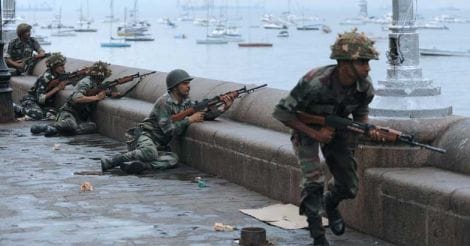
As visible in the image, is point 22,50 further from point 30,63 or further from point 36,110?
point 36,110

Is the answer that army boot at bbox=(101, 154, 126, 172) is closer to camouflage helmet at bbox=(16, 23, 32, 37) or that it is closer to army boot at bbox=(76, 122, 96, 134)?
army boot at bbox=(76, 122, 96, 134)

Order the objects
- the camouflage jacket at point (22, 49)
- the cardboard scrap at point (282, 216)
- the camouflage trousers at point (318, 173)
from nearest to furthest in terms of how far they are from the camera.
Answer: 1. the camouflage trousers at point (318, 173)
2. the cardboard scrap at point (282, 216)
3. the camouflage jacket at point (22, 49)

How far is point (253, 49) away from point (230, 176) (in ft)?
411

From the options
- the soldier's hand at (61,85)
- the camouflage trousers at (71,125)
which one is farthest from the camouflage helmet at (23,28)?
Result: the camouflage trousers at (71,125)

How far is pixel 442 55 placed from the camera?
344ft

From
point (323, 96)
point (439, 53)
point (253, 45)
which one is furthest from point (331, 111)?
point (253, 45)

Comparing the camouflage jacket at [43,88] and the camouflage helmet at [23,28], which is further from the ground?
the camouflage helmet at [23,28]

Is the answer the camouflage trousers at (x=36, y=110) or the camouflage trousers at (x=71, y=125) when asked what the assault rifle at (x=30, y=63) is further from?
the camouflage trousers at (x=71, y=125)

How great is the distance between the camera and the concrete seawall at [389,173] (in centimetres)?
758

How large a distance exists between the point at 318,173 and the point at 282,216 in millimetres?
1345

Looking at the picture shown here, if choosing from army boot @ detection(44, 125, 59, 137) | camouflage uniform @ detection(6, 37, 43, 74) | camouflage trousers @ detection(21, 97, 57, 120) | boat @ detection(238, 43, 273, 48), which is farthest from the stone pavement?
boat @ detection(238, 43, 273, 48)

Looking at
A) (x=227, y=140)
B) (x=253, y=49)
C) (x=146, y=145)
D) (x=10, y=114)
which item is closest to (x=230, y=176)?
(x=227, y=140)

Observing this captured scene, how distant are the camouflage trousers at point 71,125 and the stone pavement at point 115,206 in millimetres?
1909

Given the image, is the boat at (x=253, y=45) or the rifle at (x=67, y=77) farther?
the boat at (x=253, y=45)
